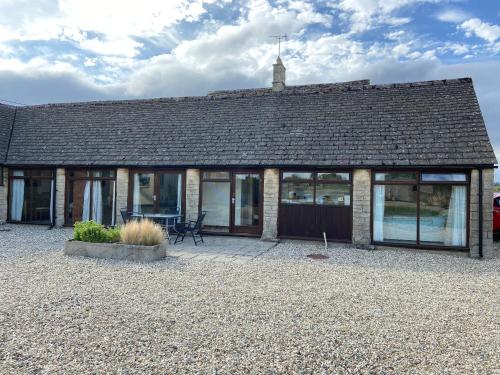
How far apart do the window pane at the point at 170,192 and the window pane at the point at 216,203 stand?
95 cm

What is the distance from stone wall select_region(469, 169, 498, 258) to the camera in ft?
33.1

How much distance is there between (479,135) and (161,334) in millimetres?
10473

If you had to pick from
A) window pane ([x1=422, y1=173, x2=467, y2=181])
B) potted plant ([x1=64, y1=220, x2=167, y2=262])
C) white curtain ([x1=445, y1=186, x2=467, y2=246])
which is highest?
window pane ([x1=422, y1=173, x2=467, y2=181])

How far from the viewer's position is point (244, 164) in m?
12.1

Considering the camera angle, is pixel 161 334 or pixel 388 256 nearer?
pixel 161 334

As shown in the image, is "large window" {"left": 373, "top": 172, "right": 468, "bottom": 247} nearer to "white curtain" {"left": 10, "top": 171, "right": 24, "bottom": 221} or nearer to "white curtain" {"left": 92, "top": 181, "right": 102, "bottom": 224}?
"white curtain" {"left": 92, "top": 181, "right": 102, "bottom": 224}

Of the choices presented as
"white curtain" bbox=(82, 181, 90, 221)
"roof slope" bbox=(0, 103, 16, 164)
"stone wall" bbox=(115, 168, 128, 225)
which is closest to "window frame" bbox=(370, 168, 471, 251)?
"stone wall" bbox=(115, 168, 128, 225)

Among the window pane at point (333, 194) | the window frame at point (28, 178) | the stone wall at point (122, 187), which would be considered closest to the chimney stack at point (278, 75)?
the window pane at point (333, 194)

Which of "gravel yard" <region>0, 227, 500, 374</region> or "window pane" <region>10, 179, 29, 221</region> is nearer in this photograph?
"gravel yard" <region>0, 227, 500, 374</region>

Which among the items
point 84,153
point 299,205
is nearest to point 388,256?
point 299,205

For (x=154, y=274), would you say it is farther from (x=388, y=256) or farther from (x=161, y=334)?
(x=388, y=256)

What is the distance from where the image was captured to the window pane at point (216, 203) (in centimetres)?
1282

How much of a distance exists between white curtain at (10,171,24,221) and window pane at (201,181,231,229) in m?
8.08

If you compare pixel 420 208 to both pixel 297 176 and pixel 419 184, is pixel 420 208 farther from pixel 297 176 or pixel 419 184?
pixel 297 176
